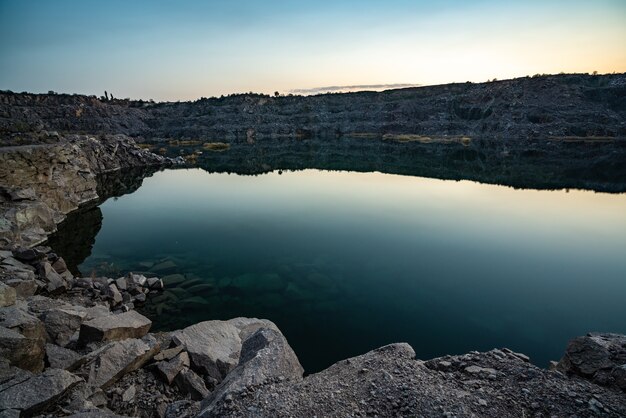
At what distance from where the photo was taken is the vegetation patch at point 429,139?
80.2 meters

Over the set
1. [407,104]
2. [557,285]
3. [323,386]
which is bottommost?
[557,285]

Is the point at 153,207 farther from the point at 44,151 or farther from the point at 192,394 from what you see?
the point at 192,394

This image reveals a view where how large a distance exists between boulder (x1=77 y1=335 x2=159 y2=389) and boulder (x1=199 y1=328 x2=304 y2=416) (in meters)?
2.55

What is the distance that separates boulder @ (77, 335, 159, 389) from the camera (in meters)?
6.99

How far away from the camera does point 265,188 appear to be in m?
37.8

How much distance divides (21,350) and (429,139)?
88.0 meters

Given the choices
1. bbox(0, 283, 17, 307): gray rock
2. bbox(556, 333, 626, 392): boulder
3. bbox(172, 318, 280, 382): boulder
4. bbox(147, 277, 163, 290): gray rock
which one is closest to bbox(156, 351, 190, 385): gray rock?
bbox(172, 318, 280, 382): boulder

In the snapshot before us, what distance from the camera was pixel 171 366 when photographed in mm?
7816

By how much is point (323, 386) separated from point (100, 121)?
11265 centimetres

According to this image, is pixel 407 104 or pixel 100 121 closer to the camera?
pixel 100 121

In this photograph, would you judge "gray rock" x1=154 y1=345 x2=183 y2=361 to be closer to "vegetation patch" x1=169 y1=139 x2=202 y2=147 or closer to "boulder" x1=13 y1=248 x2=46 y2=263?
"boulder" x1=13 y1=248 x2=46 y2=263

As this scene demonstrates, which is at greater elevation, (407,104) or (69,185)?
(407,104)

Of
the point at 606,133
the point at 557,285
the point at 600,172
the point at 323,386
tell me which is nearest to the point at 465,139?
the point at 606,133

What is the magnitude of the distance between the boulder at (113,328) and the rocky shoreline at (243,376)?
0.09 feet
